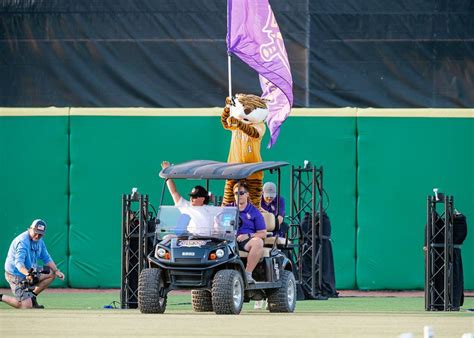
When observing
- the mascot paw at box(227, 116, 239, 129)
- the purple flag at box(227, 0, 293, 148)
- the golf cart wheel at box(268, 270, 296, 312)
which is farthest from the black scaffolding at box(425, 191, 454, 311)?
the purple flag at box(227, 0, 293, 148)

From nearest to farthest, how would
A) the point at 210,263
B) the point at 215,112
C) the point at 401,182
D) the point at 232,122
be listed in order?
the point at 210,263
the point at 232,122
the point at 401,182
the point at 215,112

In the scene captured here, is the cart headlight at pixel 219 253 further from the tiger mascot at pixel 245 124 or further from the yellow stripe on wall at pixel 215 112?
the yellow stripe on wall at pixel 215 112

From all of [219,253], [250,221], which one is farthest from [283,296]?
[219,253]

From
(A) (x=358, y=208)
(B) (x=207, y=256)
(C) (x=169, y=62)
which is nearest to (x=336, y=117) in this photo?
(A) (x=358, y=208)

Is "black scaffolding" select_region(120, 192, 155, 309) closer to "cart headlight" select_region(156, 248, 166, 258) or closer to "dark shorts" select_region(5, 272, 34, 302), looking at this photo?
"dark shorts" select_region(5, 272, 34, 302)

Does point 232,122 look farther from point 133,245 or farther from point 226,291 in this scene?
point 226,291

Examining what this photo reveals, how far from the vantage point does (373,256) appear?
79.5 feet

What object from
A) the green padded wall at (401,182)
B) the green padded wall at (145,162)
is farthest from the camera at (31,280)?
the green padded wall at (401,182)

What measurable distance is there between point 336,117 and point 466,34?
115 inches

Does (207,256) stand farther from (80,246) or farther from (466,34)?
(466,34)

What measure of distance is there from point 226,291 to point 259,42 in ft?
17.7

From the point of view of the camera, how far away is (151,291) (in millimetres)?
16281

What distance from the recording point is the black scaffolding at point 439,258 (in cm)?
1905

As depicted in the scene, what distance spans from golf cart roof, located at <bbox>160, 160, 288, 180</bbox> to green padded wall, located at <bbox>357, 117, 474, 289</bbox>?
7067 millimetres
